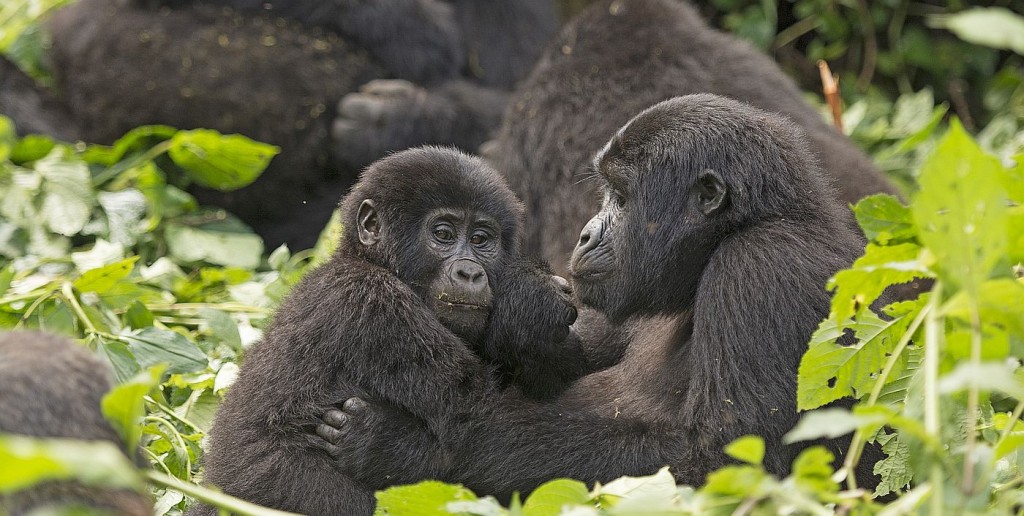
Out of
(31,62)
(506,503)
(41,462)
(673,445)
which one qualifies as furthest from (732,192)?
(31,62)

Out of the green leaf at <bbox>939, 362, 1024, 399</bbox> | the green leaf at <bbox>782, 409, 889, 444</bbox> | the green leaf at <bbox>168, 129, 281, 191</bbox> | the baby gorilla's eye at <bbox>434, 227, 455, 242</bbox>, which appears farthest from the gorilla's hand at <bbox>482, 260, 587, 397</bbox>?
the green leaf at <bbox>168, 129, 281, 191</bbox>

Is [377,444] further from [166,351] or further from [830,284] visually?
[830,284]

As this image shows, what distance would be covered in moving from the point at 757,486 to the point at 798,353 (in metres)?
0.94

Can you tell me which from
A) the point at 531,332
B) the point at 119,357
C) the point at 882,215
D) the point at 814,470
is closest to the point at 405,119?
the point at 119,357

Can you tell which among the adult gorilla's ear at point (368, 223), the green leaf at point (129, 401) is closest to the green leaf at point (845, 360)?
the adult gorilla's ear at point (368, 223)

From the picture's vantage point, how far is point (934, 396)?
177 centimetres

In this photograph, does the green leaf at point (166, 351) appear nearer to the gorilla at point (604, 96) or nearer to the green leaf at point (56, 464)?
the gorilla at point (604, 96)

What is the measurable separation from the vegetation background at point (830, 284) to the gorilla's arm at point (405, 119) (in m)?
0.69

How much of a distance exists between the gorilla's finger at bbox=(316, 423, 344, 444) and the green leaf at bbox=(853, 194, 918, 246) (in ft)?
3.86

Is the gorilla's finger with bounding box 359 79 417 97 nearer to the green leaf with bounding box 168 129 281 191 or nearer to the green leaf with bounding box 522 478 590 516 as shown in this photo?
the green leaf with bounding box 168 129 281 191

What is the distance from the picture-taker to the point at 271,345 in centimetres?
276

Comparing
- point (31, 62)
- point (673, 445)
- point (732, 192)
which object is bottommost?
point (31, 62)

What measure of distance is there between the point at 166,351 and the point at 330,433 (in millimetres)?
791

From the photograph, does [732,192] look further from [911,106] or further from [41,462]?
[911,106]
